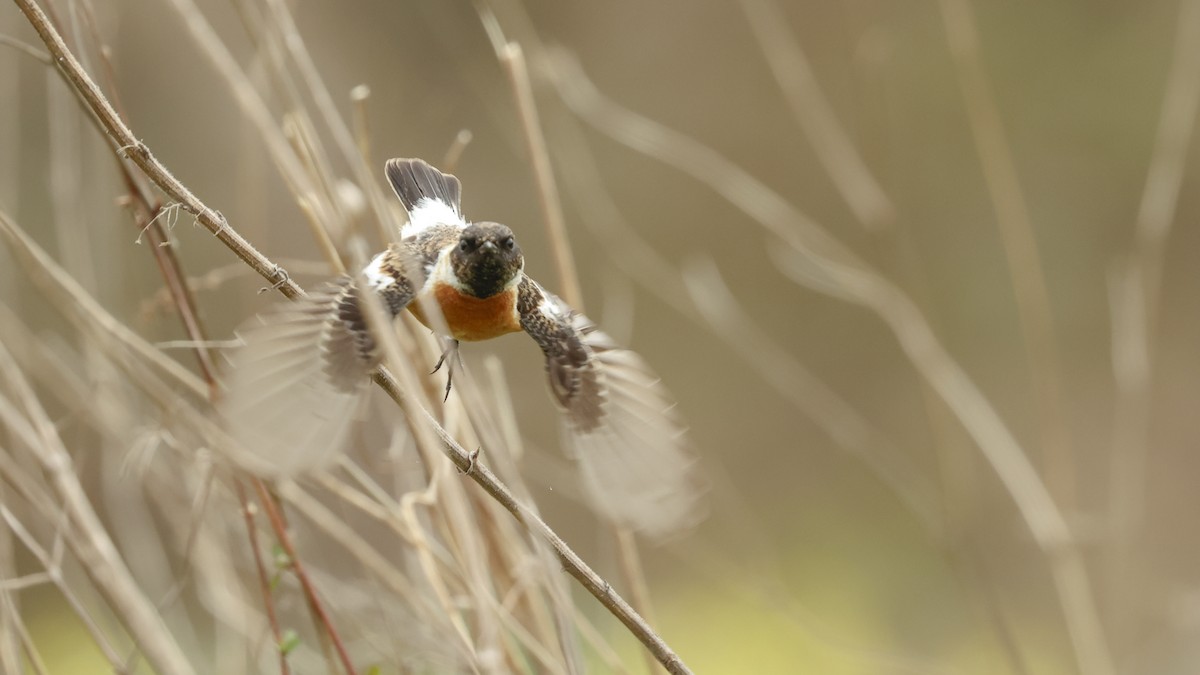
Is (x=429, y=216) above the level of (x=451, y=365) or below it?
above

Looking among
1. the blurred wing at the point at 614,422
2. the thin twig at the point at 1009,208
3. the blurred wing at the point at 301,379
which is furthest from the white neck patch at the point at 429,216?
the thin twig at the point at 1009,208

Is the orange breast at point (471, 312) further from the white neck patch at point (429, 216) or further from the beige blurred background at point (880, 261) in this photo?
the beige blurred background at point (880, 261)

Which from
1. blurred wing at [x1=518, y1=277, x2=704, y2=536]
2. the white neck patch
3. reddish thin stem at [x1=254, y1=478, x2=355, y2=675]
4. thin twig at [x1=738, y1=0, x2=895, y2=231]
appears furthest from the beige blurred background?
reddish thin stem at [x1=254, y1=478, x2=355, y2=675]

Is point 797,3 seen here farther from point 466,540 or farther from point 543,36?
point 466,540

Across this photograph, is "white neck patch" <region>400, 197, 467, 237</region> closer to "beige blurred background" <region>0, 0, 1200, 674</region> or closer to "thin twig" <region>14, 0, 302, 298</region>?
"thin twig" <region>14, 0, 302, 298</region>

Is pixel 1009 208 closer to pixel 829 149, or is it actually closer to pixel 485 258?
pixel 829 149

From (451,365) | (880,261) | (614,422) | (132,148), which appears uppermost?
(880,261)

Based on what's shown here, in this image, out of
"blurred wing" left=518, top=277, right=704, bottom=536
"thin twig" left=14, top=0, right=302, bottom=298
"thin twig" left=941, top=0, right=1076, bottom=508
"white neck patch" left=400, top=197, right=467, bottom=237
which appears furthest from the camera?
"thin twig" left=941, top=0, right=1076, bottom=508

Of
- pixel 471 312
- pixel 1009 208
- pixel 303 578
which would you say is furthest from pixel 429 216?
pixel 1009 208
